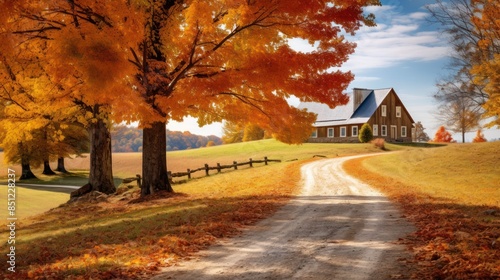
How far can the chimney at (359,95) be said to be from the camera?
6694 cm

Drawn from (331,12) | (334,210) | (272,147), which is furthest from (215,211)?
(272,147)

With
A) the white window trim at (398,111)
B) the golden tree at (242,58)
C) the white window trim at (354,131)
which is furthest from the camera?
the white window trim at (398,111)

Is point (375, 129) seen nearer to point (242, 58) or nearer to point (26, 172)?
point (26, 172)

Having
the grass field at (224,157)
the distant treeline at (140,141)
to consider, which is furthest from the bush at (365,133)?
the distant treeline at (140,141)

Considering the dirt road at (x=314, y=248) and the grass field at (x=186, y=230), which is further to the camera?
the grass field at (x=186, y=230)

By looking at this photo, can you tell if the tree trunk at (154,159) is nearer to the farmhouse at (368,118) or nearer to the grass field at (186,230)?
the grass field at (186,230)

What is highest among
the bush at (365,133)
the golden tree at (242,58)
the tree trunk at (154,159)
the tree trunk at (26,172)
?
the golden tree at (242,58)

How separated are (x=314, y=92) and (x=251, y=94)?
3129 mm

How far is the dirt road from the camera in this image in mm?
7160

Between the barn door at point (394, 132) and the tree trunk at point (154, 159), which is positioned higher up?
the barn door at point (394, 132)

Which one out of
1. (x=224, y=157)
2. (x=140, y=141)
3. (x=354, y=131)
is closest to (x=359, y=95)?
(x=354, y=131)

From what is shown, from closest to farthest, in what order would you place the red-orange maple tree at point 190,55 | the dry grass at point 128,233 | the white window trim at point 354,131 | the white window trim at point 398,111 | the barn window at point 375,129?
the dry grass at point 128,233, the red-orange maple tree at point 190,55, the white window trim at point 354,131, the barn window at point 375,129, the white window trim at point 398,111

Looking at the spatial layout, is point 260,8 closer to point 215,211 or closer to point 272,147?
point 215,211

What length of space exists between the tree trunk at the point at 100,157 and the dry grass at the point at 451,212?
13587 mm
